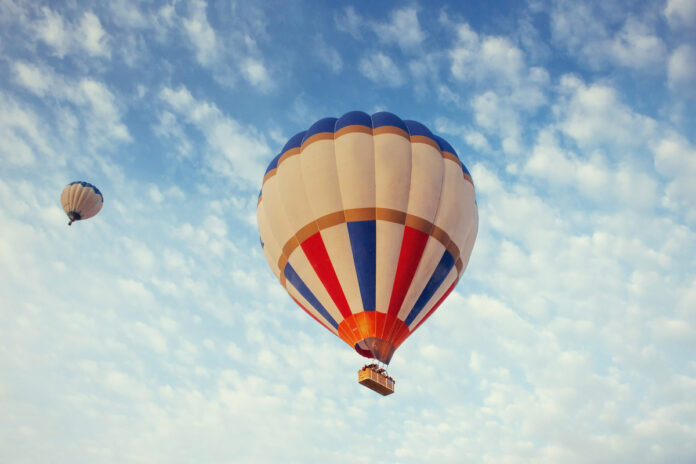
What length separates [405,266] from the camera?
522 inches

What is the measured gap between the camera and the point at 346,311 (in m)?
13.1

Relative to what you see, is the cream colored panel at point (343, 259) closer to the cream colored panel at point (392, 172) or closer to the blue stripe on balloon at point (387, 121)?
the cream colored panel at point (392, 172)

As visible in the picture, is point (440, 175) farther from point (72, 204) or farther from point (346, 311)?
point (72, 204)

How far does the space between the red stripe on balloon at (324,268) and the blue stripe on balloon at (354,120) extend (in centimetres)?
305

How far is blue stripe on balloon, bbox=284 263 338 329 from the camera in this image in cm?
1370

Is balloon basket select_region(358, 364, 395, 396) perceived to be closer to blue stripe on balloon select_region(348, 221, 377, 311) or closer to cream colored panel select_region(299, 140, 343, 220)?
blue stripe on balloon select_region(348, 221, 377, 311)

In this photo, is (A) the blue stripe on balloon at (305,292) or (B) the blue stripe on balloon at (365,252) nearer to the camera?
(B) the blue stripe on balloon at (365,252)

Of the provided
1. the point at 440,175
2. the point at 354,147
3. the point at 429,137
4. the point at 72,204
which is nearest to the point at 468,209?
the point at 440,175


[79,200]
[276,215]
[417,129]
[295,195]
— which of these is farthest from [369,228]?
[79,200]

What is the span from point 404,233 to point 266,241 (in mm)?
3790

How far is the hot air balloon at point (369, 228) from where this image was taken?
1310 centimetres

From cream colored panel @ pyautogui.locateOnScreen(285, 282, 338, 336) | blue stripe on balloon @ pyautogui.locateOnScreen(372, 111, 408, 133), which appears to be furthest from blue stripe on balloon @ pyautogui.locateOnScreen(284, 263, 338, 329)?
blue stripe on balloon @ pyautogui.locateOnScreen(372, 111, 408, 133)

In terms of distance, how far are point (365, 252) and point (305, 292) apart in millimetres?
2011

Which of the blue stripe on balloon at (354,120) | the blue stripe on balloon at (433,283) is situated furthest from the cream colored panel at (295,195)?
the blue stripe on balloon at (433,283)
